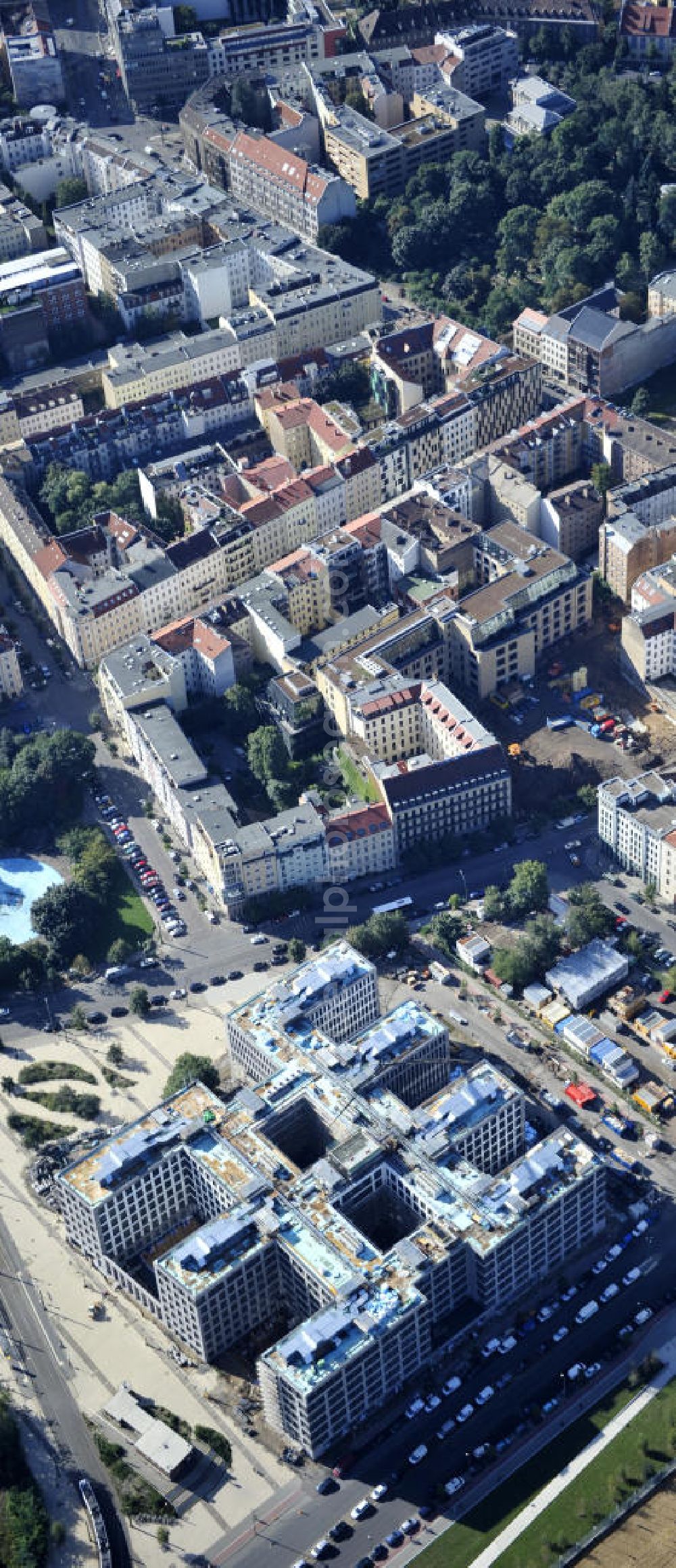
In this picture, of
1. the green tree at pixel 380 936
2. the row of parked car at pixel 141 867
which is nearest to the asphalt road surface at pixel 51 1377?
the row of parked car at pixel 141 867

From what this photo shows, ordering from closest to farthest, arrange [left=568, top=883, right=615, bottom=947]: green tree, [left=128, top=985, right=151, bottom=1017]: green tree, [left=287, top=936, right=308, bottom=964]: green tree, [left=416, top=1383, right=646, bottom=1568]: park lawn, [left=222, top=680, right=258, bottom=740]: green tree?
[left=416, top=1383, right=646, bottom=1568]: park lawn, [left=128, top=985, right=151, bottom=1017]: green tree, [left=568, top=883, right=615, bottom=947]: green tree, [left=287, top=936, right=308, bottom=964]: green tree, [left=222, top=680, right=258, bottom=740]: green tree

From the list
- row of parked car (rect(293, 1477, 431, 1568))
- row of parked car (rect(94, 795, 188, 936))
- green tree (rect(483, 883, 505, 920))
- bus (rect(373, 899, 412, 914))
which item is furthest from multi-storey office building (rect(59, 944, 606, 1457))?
row of parked car (rect(94, 795, 188, 936))

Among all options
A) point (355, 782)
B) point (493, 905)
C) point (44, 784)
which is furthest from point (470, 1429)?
point (44, 784)

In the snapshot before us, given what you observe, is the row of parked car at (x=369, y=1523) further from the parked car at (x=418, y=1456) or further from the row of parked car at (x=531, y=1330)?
the row of parked car at (x=531, y=1330)

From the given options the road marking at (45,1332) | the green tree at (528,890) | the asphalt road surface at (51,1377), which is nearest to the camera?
the asphalt road surface at (51,1377)

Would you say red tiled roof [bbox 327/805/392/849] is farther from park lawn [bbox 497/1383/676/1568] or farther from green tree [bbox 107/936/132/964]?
park lawn [bbox 497/1383/676/1568]
